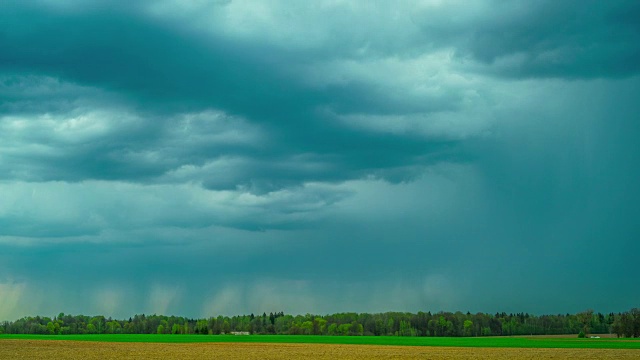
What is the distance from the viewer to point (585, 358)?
68938mm

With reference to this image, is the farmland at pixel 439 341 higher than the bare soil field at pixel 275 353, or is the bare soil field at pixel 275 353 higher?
the bare soil field at pixel 275 353

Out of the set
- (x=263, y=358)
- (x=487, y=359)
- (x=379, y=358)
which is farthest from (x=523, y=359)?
(x=263, y=358)

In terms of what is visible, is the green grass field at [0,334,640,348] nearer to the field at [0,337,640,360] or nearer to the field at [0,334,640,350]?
the field at [0,334,640,350]

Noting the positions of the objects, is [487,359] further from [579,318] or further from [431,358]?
[579,318]

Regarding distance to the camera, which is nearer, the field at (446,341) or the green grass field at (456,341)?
the field at (446,341)

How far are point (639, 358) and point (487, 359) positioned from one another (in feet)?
52.4

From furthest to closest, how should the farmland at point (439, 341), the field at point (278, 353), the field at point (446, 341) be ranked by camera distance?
1. the field at point (446, 341)
2. the farmland at point (439, 341)
3. the field at point (278, 353)

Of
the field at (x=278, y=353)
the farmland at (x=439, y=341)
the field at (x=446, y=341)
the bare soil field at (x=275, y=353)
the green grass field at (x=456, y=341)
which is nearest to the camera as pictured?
the bare soil field at (x=275, y=353)

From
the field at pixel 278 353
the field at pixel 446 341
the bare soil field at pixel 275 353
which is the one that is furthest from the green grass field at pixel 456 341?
the bare soil field at pixel 275 353

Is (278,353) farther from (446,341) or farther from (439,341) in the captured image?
(446,341)

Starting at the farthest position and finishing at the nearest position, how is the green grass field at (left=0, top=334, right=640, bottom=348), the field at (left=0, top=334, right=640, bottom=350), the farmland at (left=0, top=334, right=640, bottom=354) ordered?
the green grass field at (left=0, top=334, right=640, bottom=348) → the field at (left=0, top=334, right=640, bottom=350) → the farmland at (left=0, top=334, right=640, bottom=354)

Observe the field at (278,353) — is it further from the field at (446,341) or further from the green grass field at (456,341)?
the green grass field at (456,341)

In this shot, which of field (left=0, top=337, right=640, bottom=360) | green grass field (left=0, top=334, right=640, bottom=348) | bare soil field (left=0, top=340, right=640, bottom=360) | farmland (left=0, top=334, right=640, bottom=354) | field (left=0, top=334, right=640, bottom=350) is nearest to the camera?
bare soil field (left=0, top=340, right=640, bottom=360)

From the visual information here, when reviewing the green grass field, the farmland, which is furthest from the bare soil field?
the green grass field
